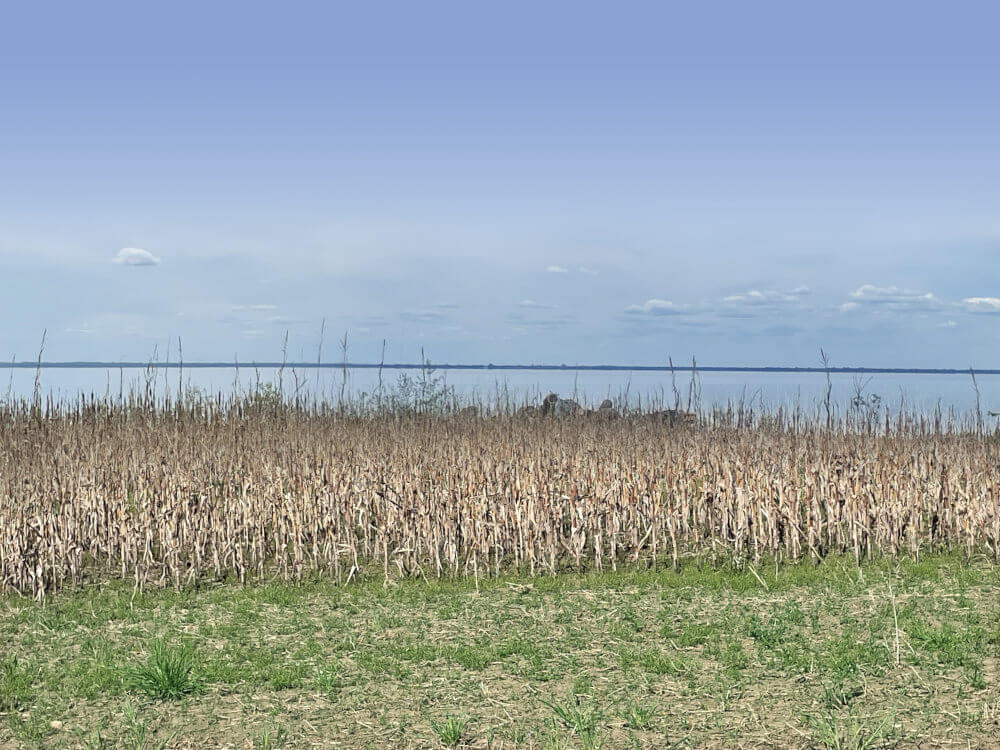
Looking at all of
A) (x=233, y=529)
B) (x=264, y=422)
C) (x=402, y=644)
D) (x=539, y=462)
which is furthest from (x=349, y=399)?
(x=402, y=644)

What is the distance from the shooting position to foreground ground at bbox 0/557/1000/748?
439cm

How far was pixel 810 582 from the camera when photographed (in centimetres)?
730

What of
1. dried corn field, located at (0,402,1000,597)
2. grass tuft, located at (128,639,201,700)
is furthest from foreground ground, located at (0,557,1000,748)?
dried corn field, located at (0,402,1000,597)

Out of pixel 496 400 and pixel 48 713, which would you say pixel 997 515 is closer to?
pixel 48 713

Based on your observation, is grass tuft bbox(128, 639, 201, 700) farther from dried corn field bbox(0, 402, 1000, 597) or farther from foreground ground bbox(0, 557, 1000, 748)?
dried corn field bbox(0, 402, 1000, 597)

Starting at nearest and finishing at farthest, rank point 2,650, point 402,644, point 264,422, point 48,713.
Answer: point 48,713, point 402,644, point 2,650, point 264,422

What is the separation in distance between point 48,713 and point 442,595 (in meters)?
2.86

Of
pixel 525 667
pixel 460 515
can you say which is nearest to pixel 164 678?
pixel 525 667

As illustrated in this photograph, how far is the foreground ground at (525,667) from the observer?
4.39m

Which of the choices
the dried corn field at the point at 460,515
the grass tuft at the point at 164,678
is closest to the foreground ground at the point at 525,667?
the grass tuft at the point at 164,678

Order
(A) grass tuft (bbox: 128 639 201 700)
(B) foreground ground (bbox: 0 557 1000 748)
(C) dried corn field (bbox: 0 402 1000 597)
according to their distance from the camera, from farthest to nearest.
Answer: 1. (C) dried corn field (bbox: 0 402 1000 597)
2. (A) grass tuft (bbox: 128 639 201 700)
3. (B) foreground ground (bbox: 0 557 1000 748)

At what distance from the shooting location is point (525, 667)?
5.17 meters

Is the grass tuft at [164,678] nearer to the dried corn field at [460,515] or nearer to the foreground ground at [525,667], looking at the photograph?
the foreground ground at [525,667]

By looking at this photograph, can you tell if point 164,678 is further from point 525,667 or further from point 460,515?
point 460,515
